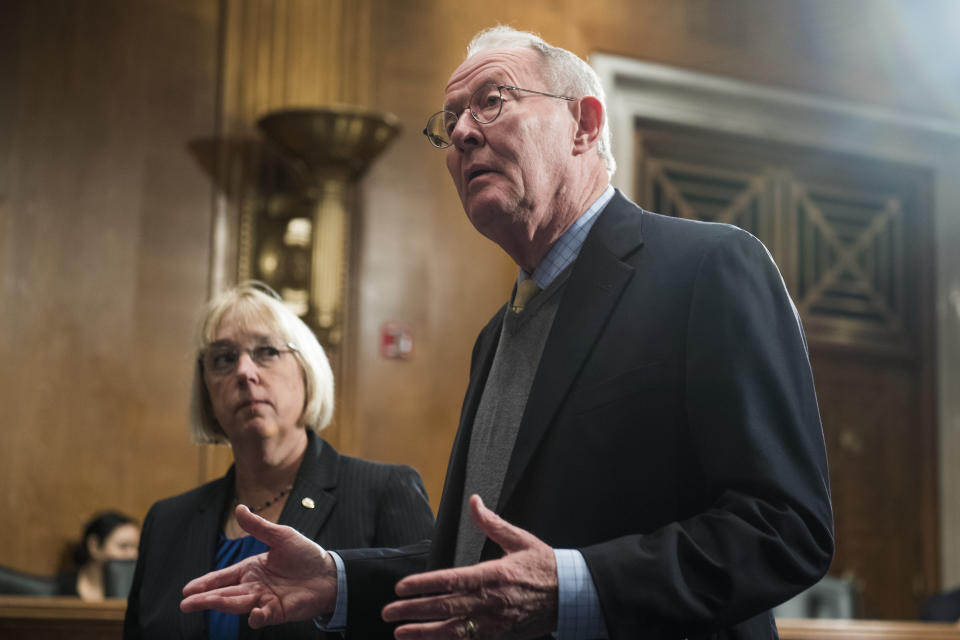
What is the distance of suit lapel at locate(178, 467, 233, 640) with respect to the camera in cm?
271

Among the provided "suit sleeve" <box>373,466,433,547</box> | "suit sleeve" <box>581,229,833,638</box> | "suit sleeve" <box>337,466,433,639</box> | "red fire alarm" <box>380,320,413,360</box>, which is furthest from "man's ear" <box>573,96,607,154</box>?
"red fire alarm" <box>380,320,413,360</box>

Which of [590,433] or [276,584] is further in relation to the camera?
[276,584]

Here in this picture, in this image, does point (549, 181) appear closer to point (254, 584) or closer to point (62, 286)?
point (254, 584)

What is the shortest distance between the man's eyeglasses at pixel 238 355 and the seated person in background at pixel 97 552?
8.69 ft

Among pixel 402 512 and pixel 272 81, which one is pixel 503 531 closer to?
pixel 402 512

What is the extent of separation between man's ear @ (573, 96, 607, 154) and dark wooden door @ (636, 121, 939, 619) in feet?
18.2

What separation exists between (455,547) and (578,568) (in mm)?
524

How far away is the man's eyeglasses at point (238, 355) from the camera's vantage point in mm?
3051

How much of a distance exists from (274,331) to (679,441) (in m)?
1.70

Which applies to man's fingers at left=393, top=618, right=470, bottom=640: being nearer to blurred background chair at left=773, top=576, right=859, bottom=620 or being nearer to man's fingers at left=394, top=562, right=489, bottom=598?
man's fingers at left=394, top=562, right=489, bottom=598

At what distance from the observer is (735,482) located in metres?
1.49

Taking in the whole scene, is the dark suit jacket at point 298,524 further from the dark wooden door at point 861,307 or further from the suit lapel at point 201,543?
the dark wooden door at point 861,307

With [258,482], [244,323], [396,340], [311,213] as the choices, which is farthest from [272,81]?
[258,482]

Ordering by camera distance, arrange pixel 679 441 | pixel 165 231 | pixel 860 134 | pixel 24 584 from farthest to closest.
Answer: pixel 860 134
pixel 165 231
pixel 24 584
pixel 679 441
